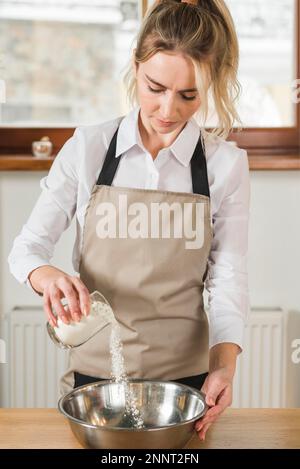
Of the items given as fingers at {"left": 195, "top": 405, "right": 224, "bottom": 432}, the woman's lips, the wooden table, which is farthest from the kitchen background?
fingers at {"left": 195, "top": 405, "right": 224, "bottom": 432}

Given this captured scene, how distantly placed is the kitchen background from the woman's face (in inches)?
37.1

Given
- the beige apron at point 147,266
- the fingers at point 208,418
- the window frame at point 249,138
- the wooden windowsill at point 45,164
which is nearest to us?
the fingers at point 208,418

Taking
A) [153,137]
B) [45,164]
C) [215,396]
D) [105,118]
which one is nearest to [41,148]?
[45,164]

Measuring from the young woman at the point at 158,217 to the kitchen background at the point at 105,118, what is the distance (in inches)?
32.0

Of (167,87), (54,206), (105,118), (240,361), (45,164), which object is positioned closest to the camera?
(167,87)

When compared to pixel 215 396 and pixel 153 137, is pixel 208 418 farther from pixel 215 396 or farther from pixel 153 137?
pixel 153 137

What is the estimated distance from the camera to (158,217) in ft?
4.73

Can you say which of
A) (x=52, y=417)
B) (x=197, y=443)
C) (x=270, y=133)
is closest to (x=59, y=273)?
(x=52, y=417)

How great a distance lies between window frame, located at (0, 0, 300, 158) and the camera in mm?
2404

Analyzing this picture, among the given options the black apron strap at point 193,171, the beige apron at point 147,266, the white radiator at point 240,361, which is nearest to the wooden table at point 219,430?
the beige apron at point 147,266

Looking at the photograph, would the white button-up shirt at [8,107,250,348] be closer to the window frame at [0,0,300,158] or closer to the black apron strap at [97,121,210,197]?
the black apron strap at [97,121,210,197]

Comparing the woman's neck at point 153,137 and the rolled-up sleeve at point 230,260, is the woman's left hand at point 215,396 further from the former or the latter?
the woman's neck at point 153,137

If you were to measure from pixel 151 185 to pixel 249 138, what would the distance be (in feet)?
3.29

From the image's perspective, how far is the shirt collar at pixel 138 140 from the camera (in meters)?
1.47
